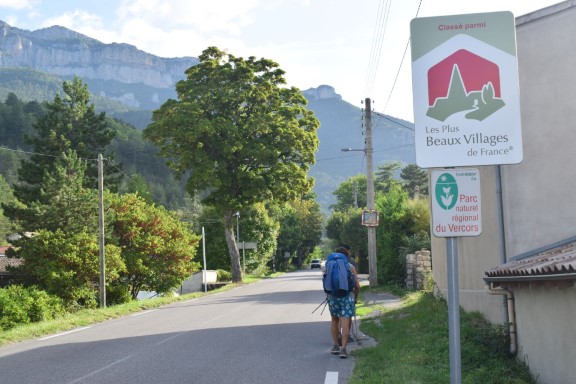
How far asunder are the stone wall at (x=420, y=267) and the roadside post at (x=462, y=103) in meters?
16.6

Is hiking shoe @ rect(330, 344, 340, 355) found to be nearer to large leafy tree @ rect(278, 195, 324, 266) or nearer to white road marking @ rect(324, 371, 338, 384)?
white road marking @ rect(324, 371, 338, 384)

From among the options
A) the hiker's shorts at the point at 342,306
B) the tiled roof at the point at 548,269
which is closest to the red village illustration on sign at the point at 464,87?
the tiled roof at the point at 548,269

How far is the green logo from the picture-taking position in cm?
422

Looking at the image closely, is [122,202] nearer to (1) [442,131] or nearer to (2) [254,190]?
(2) [254,190]

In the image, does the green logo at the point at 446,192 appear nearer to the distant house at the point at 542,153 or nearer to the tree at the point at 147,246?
the distant house at the point at 542,153

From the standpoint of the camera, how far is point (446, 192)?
13.9 ft

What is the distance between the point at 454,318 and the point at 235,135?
→ 3123 centimetres

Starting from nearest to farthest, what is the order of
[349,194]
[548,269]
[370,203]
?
[548,269]
[370,203]
[349,194]

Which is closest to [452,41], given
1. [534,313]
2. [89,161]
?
[534,313]

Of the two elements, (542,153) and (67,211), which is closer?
(542,153)

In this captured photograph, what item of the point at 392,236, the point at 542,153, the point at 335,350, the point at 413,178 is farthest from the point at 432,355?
the point at 413,178

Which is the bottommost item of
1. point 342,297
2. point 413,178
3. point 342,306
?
point 342,306

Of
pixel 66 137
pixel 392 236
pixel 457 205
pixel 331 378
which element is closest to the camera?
pixel 457 205

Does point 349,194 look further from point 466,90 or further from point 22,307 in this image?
point 466,90
